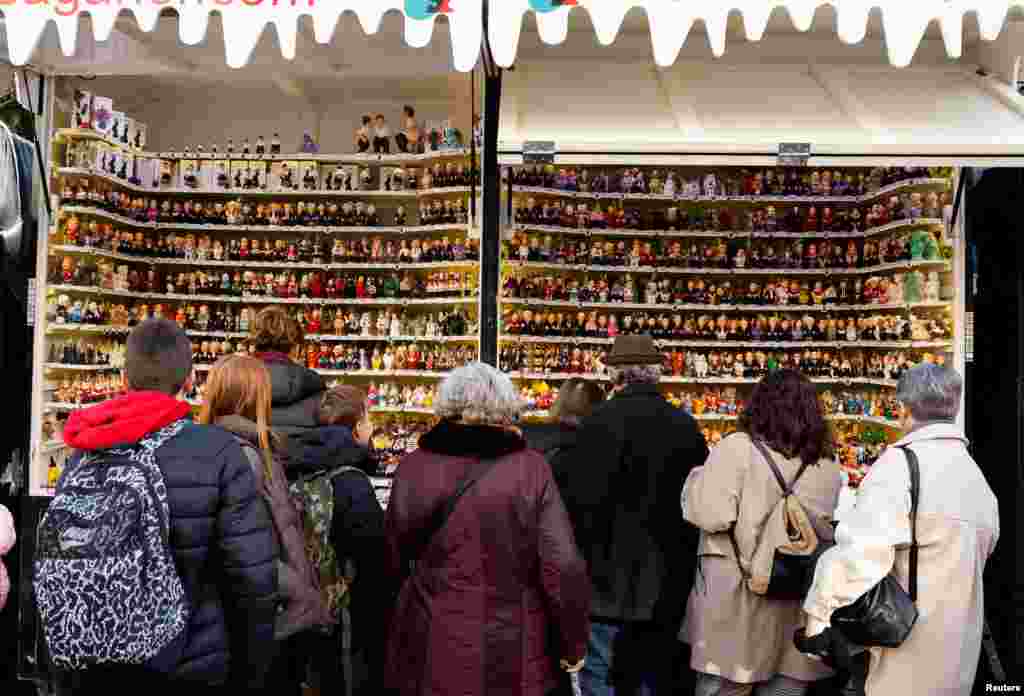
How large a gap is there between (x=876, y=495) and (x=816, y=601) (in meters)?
0.38

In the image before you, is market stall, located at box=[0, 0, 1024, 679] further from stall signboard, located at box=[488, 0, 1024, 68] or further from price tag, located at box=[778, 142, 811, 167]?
stall signboard, located at box=[488, 0, 1024, 68]

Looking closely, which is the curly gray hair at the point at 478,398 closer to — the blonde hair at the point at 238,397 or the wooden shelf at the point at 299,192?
the blonde hair at the point at 238,397

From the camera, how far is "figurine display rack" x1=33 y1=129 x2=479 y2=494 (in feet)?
21.1

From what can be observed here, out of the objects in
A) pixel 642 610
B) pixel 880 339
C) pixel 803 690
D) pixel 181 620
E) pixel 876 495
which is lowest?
pixel 803 690

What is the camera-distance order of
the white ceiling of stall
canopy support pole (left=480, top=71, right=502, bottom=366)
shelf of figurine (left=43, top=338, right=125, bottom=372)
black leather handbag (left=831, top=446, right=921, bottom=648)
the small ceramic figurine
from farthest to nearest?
1. the small ceramic figurine
2. shelf of figurine (left=43, top=338, right=125, bottom=372)
3. canopy support pole (left=480, top=71, right=502, bottom=366)
4. the white ceiling of stall
5. black leather handbag (left=831, top=446, right=921, bottom=648)

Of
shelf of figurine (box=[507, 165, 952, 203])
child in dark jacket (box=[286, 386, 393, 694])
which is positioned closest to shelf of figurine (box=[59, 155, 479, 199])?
shelf of figurine (box=[507, 165, 952, 203])

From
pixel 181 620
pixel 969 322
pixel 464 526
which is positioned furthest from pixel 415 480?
pixel 969 322

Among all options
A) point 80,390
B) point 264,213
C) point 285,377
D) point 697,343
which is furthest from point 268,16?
point 697,343

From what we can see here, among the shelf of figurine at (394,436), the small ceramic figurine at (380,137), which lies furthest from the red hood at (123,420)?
the small ceramic figurine at (380,137)

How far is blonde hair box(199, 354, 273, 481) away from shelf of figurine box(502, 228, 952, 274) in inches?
137

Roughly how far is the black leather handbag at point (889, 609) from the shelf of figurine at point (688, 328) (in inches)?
135

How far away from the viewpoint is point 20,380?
602cm

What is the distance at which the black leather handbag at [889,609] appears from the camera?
2.85m

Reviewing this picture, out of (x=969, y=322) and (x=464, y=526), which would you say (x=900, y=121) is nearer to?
(x=969, y=322)
